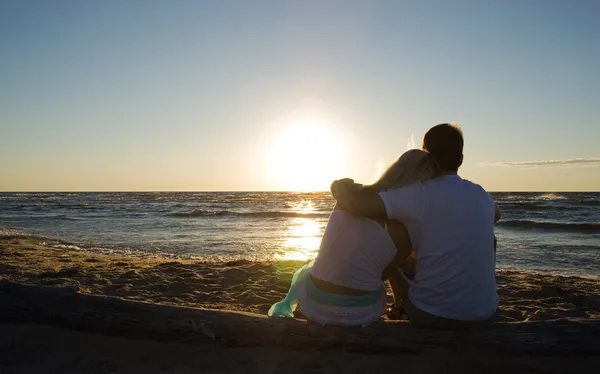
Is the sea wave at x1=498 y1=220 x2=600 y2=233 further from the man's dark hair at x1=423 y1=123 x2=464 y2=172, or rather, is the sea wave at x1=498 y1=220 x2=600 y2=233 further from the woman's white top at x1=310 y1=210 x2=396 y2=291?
the woman's white top at x1=310 y1=210 x2=396 y2=291

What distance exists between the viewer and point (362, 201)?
2471 millimetres

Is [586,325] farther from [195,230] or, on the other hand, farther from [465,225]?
[195,230]

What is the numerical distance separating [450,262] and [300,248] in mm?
8932

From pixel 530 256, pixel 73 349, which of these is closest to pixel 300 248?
pixel 530 256

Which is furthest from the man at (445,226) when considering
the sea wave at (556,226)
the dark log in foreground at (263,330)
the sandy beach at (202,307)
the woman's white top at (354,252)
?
the sea wave at (556,226)

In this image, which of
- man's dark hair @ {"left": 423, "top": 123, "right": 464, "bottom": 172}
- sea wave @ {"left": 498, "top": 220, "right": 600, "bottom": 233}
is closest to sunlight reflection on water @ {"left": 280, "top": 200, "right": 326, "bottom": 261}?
man's dark hair @ {"left": 423, "top": 123, "right": 464, "bottom": 172}

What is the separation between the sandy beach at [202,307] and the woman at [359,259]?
27cm

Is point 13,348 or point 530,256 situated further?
point 530,256

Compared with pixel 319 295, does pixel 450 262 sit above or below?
above

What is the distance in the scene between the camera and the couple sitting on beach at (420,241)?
8.27 ft

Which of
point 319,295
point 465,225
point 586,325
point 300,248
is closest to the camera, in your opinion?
point 465,225

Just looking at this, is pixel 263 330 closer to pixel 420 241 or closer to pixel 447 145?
pixel 420 241

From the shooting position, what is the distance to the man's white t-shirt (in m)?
2.50

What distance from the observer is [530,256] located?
10.1m
